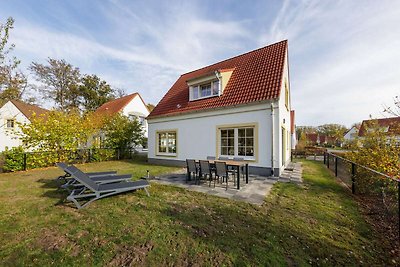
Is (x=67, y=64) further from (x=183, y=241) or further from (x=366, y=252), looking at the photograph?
(x=366, y=252)

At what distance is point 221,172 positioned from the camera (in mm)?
6801

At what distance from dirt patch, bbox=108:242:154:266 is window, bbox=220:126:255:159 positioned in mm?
7470

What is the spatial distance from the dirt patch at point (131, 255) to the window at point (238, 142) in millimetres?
7470

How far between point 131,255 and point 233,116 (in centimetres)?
848

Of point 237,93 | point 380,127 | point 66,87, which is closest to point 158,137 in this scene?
point 237,93

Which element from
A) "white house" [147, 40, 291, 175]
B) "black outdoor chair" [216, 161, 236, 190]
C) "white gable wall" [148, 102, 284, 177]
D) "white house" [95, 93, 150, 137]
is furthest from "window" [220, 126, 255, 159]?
"white house" [95, 93, 150, 137]

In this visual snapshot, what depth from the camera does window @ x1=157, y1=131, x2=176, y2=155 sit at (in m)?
13.3

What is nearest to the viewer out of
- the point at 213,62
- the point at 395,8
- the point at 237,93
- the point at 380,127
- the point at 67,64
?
the point at 395,8

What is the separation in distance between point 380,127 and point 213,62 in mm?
13053

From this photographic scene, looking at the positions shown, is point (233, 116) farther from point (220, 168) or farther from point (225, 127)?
point (220, 168)

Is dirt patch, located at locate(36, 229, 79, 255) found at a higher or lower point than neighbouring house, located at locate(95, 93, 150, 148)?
lower

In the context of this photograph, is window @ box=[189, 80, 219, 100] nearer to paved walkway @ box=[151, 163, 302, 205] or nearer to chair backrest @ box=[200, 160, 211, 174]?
chair backrest @ box=[200, 160, 211, 174]

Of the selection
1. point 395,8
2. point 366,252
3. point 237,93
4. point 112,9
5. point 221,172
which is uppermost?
point 112,9

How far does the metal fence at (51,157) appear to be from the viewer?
10.3m
